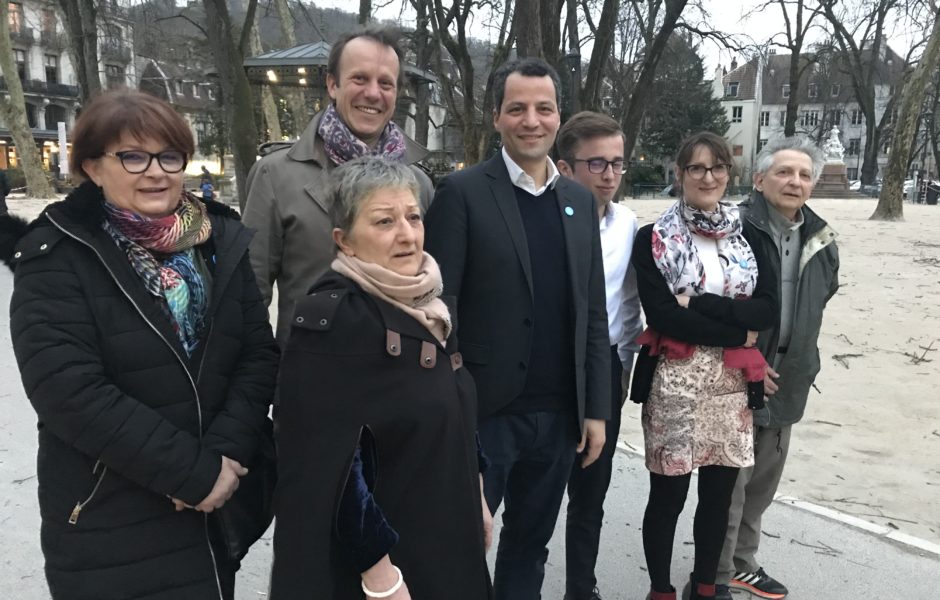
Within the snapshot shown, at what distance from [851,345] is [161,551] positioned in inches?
282

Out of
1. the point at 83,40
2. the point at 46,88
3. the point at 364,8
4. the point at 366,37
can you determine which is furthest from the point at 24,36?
the point at 366,37

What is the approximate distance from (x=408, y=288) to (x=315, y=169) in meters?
0.88

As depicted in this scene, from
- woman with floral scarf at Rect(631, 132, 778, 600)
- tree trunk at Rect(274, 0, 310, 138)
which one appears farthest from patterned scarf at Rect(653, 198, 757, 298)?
tree trunk at Rect(274, 0, 310, 138)

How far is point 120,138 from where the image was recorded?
1.81 meters

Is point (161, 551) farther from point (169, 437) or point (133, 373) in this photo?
point (133, 373)

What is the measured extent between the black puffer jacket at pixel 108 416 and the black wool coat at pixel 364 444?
0.31m

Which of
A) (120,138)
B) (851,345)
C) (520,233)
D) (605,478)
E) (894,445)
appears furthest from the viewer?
(851,345)

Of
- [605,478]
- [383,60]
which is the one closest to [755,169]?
[605,478]

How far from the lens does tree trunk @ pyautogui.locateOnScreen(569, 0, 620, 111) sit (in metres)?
12.8

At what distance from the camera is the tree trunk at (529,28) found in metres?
9.54

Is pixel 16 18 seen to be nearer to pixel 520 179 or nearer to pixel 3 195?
pixel 3 195

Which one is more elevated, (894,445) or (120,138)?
(120,138)

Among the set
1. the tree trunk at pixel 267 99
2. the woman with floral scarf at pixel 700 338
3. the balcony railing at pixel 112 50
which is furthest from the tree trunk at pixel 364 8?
the woman with floral scarf at pixel 700 338

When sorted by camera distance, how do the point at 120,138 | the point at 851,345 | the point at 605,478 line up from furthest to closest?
the point at 851,345, the point at 605,478, the point at 120,138
